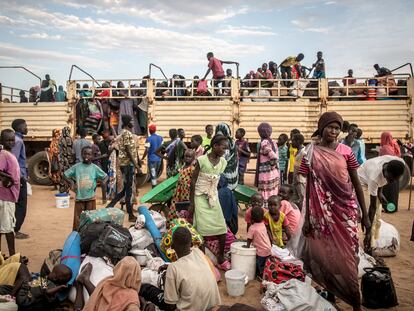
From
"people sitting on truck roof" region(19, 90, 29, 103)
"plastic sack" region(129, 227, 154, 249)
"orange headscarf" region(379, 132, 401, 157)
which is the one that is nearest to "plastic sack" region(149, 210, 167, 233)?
"plastic sack" region(129, 227, 154, 249)

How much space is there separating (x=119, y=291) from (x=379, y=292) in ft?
7.48

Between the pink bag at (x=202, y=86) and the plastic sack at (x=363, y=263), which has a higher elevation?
the pink bag at (x=202, y=86)

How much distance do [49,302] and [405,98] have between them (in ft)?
29.6

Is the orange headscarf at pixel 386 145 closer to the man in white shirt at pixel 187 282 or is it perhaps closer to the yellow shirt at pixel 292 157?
the yellow shirt at pixel 292 157

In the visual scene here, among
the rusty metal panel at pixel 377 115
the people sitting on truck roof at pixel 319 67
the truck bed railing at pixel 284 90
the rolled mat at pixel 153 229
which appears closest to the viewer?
the rolled mat at pixel 153 229

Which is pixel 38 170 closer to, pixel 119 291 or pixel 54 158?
pixel 54 158

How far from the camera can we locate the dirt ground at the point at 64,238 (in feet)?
13.0

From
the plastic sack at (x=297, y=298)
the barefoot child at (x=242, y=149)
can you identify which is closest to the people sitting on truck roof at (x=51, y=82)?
the barefoot child at (x=242, y=149)

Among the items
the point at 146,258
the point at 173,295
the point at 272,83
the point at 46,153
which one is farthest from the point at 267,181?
the point at 46,153

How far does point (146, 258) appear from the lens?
4.30 m

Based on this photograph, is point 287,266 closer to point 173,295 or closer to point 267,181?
point 173,295

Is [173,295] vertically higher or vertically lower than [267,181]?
lower

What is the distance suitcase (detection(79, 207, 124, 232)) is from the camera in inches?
180

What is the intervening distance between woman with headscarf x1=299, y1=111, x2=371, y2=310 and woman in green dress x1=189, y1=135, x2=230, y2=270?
1176mm
